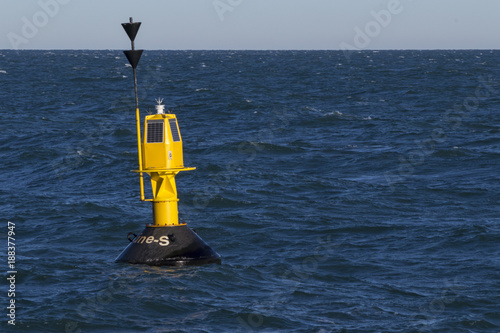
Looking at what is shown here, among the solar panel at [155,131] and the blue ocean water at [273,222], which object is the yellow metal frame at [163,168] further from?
the blue ocean water at [273,222]

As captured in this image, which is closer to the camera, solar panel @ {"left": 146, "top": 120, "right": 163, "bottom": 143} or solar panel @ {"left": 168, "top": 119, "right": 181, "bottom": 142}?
solar panel @ {"left": 146, "top": 120, "right": 163, "bottom": 143}

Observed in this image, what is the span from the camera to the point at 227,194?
21000 mm

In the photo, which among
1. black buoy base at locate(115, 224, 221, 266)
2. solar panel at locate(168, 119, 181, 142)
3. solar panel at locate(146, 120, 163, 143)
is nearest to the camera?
solar panel at locate(146, 120, 163, 143)

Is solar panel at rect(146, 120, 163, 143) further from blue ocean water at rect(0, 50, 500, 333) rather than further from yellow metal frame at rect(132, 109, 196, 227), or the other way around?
blue ocean water at rect(0, 50, 500, 333)

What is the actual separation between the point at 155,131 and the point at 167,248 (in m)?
1.73

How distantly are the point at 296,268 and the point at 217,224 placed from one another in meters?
3.79

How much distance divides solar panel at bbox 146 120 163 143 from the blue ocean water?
Result: 1904 millimetres

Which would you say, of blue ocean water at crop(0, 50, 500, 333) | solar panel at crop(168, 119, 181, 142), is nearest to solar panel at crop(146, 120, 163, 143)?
solar panel at crop(168, 119, 181, 142)

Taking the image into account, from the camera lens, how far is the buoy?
42.8ft

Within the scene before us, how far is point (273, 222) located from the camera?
1805 centimetres

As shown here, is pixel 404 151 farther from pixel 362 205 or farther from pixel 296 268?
pixel 296 268

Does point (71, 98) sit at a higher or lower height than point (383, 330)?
higher

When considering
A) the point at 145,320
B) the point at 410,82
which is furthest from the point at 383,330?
the point at 410,82

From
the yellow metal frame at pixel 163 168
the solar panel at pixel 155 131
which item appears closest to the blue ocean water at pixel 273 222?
the yellow metal frame at pixel 163 168
